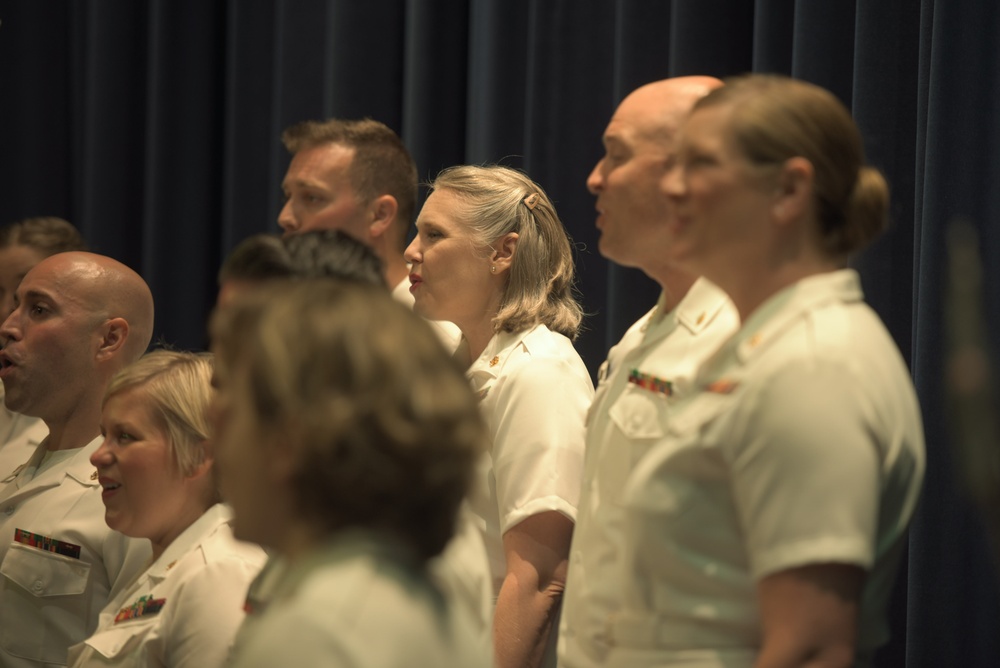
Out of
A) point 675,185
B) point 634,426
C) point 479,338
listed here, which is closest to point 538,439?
point 479,338

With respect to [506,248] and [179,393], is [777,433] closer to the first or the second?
[179,393]

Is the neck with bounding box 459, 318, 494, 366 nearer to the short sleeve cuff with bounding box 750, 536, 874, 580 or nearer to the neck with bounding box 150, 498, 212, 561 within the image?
the neck with bounding box 150, 498, 212, 561

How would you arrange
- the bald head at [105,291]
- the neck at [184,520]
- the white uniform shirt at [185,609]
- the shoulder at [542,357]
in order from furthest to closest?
1. the bald head at [105,291]
2. the shoulder at [542,357]
3. the neck at [184,520]
4. the white uniform shirt at [185,609]

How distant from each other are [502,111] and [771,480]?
2264 mm

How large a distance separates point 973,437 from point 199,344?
3390mm

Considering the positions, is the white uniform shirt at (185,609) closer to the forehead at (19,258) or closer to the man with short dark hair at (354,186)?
the man with short dark hair at (354,186)

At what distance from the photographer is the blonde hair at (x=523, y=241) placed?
225cm

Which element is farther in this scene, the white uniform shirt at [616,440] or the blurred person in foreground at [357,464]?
the white uniform shirt at [616,440]

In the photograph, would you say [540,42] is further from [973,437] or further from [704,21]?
[973,437]

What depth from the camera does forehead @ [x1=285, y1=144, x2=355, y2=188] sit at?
300 cm

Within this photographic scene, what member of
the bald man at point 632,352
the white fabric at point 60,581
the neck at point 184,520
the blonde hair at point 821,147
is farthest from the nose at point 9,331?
the blonde hair at point 821,147

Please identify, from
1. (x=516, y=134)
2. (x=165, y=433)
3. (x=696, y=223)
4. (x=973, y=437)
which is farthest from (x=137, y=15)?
(x=973, y=437)

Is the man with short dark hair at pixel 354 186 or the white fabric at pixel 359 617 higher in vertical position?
the man with short dark hair at pixel 354 186

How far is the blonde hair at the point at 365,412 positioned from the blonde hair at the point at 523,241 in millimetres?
1310
